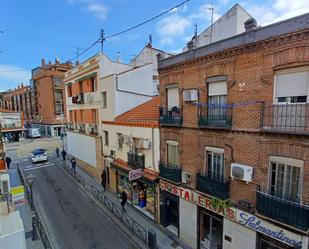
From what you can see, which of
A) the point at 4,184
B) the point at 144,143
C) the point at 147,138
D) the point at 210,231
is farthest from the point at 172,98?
the point at 4,184

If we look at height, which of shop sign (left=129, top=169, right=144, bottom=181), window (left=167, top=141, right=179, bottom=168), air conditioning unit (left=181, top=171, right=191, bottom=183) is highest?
window (left=167, top=141, right=179, bottom=168)

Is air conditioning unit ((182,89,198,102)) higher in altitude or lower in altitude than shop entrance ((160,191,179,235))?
higher

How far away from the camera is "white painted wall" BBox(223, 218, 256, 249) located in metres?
8.14

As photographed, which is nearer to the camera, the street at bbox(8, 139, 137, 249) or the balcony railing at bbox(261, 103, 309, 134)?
the balcony railing at bbox(261, 103, 309, 134)

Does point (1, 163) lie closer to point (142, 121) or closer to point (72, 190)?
point (72, 190)

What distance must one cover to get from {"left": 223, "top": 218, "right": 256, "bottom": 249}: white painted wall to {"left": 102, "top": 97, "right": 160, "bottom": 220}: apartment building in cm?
478

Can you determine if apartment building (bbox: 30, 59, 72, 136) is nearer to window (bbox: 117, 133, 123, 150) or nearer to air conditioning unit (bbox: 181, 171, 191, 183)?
window (bbox: 117, 133, 123, 150)

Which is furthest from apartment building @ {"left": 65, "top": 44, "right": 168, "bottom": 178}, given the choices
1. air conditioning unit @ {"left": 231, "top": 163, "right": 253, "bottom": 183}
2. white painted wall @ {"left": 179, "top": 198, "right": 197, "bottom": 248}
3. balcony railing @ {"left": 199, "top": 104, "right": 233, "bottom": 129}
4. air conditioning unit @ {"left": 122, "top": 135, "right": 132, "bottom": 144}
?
air conditioning unit @ {"left": 231, "top": 163, "right": 253, "bottom": 183}

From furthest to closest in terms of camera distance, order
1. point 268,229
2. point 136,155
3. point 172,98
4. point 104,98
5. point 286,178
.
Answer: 1. point 104,98
2. point 136,155
3. point 172,98
4. point 268,229
5. point 286,178

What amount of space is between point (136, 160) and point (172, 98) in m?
5.18

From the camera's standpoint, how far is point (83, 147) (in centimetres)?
2377

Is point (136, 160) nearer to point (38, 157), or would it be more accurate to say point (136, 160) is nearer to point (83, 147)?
point (83, 147)

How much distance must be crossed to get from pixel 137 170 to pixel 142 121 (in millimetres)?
3192

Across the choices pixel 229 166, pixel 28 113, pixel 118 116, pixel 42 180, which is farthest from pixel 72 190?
pixel 28 113
